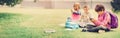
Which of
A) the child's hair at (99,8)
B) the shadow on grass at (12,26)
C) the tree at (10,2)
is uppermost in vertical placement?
the tree at (10,2)

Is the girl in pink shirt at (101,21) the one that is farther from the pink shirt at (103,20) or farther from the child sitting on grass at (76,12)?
the child sitting on grass at (76,12)

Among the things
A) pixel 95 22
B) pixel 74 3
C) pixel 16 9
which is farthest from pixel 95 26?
pixel 16 9

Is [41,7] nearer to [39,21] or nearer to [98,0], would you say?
[39,21]

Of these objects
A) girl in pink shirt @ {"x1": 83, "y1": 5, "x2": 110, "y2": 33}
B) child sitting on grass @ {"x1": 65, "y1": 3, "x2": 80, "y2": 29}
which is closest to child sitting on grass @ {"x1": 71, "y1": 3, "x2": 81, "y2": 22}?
child sitting on grass @ {"x1": 65, "y1": 3, "x2": 80, "y2": 29}

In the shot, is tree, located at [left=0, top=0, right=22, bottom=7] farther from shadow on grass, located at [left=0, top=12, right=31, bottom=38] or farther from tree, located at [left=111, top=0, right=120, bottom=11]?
tree, located at [left=111, top=0, right=120, bottom=11]

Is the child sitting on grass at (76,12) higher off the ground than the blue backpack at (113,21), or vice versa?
the child sitting on grass at (76,12)

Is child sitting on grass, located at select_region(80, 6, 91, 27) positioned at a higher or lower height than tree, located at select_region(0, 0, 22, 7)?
lower

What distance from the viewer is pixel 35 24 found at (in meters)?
3.61

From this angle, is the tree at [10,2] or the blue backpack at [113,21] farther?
the tree at [10,2]

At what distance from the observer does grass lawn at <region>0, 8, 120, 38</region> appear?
3.53 m

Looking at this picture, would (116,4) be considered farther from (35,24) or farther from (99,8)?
(35,24)

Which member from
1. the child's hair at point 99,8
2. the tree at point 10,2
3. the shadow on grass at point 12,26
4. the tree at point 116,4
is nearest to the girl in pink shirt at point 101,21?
the child's hair at point 99,8

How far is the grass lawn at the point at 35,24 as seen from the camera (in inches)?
139

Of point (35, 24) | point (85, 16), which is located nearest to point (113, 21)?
point (85, 16)
